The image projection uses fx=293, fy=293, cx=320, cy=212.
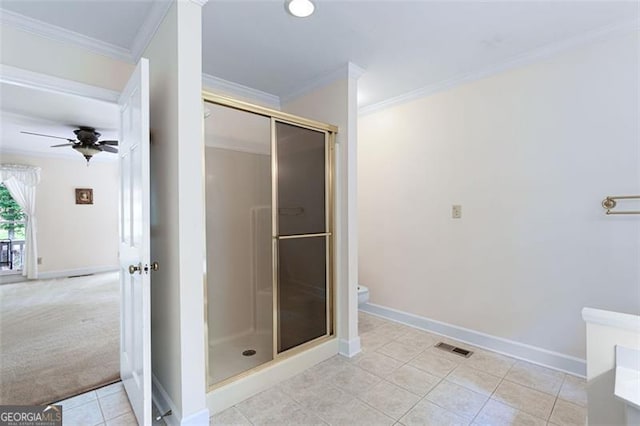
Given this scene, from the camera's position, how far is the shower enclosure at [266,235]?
2.22 meters

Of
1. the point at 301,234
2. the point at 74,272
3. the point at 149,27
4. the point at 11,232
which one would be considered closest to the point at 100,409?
the point at 301,234

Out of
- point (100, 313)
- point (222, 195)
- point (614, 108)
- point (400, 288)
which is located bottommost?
point (100, 313)

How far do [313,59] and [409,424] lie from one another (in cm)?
264

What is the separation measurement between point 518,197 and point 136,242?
2840 mm

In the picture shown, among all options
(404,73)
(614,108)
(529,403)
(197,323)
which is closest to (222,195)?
(197,323)

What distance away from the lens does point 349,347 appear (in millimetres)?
2506

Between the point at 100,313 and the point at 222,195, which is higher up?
the point at 222,195

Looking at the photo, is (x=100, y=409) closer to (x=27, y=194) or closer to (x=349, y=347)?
(x=349, y=347)

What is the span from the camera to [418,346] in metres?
2.68

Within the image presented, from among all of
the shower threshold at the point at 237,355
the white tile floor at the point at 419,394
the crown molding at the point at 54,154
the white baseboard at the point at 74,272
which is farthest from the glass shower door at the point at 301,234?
the white baseboard at the point at 74,272

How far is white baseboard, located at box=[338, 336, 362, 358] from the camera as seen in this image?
251cm

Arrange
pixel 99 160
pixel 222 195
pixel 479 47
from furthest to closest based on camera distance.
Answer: pixel 99 160 → pixel 222 195 → pixel 479 47

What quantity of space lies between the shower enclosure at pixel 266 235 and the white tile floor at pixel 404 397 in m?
0.30

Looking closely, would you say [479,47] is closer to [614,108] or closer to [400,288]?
[614,108]
